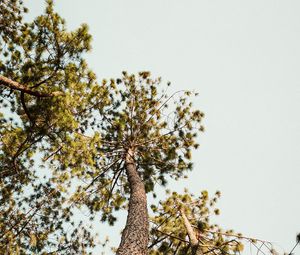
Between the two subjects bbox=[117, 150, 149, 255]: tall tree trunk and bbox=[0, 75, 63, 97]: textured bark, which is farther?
bbox=[0, 75, 63, 97]: textured bark

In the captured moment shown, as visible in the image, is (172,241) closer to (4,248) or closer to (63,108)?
(4,248)

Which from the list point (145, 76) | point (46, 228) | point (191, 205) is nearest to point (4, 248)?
point (46, 228)

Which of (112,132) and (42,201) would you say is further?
(112,132)

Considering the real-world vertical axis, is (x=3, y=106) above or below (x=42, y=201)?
above

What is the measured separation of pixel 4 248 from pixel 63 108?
391cm

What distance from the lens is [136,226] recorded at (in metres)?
5.26

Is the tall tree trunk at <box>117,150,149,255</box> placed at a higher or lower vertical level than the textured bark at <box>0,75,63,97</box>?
lower

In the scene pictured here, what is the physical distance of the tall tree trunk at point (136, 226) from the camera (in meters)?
4.70

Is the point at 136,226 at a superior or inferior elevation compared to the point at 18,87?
inferior

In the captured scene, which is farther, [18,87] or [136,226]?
[18,87]

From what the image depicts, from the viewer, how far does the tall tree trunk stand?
470cm

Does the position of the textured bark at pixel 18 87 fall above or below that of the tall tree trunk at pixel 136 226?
above

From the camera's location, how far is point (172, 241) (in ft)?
26.3

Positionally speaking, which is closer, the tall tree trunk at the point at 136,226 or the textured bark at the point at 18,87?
the tall tree trunk at the point at 136,226
